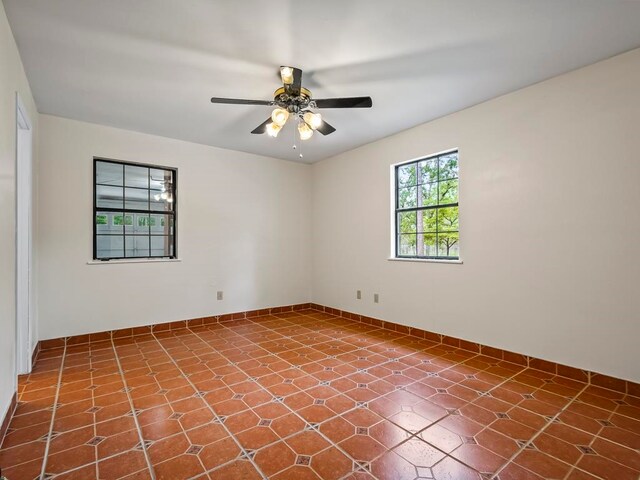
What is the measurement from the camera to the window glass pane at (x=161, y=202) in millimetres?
4376

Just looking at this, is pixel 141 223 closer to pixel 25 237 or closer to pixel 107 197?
pixel 107 197

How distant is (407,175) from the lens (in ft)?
14.2

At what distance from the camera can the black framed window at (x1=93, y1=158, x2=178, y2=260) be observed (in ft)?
13.3

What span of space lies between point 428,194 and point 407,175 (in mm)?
444

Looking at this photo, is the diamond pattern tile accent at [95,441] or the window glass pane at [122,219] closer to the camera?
the diamond pattern tile accent at [95,441]

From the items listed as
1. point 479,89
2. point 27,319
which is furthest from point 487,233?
point 27,319

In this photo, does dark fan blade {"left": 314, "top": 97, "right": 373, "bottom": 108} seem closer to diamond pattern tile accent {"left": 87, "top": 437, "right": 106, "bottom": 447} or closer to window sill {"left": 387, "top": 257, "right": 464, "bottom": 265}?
window sill {"left": 387, "top": 257, "right": 464, "bottom": 265}

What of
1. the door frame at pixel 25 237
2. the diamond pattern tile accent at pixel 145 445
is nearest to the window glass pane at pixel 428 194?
the diamond pattern tile accent at pixel 145 445

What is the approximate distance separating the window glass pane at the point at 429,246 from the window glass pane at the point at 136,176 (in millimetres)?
3826

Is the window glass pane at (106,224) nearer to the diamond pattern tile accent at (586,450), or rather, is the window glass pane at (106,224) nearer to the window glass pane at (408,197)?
the window glass pane at (408,197)

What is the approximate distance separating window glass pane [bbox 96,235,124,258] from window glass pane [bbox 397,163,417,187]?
3.87 m

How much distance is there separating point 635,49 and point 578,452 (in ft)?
9.57

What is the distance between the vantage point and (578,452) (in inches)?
71.0

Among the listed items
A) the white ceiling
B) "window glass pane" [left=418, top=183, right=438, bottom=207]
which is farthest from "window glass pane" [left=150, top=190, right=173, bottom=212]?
"window glass pane" [left=418, top=183, right=438, bottom=207]
